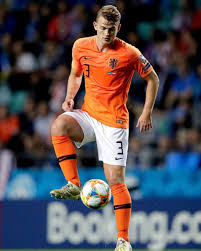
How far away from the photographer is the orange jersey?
7.27 meters

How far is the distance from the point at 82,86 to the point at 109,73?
520cm

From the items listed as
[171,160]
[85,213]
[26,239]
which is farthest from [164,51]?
[26,239]

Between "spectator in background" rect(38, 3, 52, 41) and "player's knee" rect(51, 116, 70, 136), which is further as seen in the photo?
"spectator in background" rect(38, 3, 52, 41)

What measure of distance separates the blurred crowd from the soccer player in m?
4.25

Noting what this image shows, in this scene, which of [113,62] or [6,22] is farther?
[6,22]

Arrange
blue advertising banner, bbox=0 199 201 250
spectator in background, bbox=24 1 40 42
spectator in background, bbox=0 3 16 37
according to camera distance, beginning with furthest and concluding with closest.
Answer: spectator in background, bbox=0 3 16 37 < spectator in background, bbox=24 1 40 42 < blue advertising banner, bbox=0 199 201 250

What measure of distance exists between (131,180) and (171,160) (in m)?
0.76

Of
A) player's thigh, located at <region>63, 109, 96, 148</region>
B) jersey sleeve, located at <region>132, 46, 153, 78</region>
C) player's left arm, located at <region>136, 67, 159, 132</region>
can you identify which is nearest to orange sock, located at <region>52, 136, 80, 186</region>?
player's thigh, located at <region>63, 109, 96, 148</region>

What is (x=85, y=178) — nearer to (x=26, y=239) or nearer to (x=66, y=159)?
(x=26, y=239)

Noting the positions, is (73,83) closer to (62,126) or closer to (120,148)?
(62,126)

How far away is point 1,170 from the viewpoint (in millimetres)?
11875

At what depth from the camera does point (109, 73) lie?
728cm

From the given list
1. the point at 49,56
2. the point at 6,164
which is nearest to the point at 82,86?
the point at 49,56

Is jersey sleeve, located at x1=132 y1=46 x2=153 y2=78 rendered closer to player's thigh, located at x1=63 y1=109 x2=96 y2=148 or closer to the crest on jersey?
the crest on jersey
